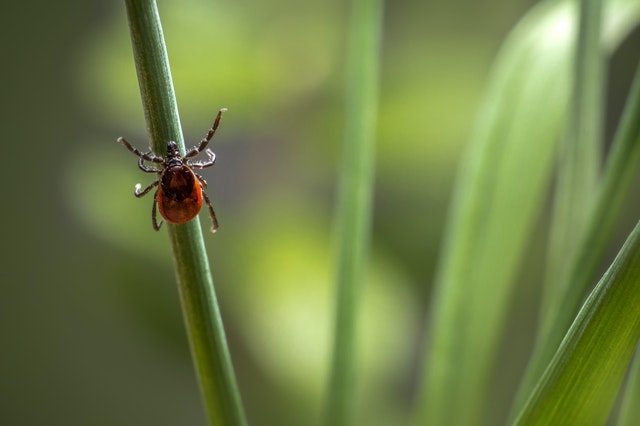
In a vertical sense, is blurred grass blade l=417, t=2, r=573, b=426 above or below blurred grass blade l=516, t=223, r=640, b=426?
above

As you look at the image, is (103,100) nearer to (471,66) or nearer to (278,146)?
(278,146)

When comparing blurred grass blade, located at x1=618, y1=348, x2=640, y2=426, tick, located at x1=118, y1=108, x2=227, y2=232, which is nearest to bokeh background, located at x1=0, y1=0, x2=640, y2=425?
tick, located at x1=118, y1=108, x2=227, y2=232

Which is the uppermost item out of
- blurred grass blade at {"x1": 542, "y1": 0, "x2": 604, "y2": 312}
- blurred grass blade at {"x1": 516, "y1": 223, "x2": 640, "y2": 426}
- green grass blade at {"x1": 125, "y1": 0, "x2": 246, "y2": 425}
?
blurred grass blade at {"x1": 542, "y1": 0, "x2": 604, "y2": 312}

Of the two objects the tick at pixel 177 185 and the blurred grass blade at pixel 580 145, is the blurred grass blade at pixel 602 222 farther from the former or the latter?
the tick at pixel 177 185

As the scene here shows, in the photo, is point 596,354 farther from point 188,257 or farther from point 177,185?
point 177,185

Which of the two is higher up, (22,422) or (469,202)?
(22,422)

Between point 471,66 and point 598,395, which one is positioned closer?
point 598,395

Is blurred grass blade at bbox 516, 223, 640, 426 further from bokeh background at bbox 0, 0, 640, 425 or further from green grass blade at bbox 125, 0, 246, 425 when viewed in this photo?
bokeh background at bbox 0, 0, 640, 425

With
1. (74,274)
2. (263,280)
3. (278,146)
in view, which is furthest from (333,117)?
(74,274)
